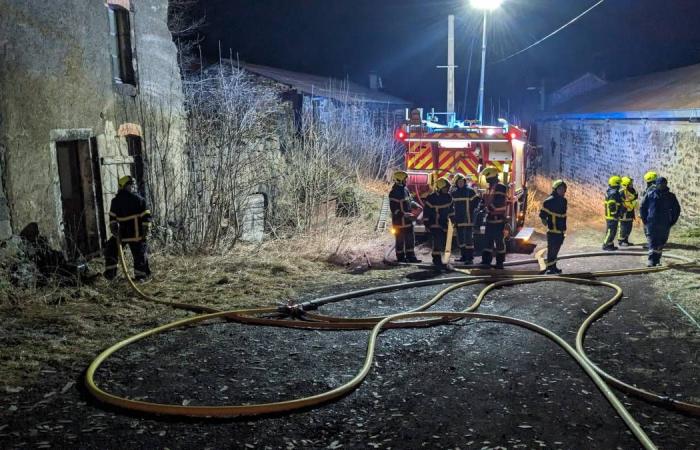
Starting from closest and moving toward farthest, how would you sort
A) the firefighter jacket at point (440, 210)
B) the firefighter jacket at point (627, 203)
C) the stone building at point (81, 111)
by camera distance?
the stone building at point (81, 111) < the firefighter jacket at point (440, 210) < the firefighter jacket at point (627, 203)

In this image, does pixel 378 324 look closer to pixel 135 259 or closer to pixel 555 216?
pixel 135 259

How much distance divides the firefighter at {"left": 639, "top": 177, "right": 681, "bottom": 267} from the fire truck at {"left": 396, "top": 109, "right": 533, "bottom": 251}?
2405mm

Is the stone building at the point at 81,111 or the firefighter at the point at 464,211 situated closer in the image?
the stone building at the point at 81,111

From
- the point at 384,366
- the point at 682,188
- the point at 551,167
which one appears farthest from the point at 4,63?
the point at 551,167

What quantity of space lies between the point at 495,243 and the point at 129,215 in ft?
18.9

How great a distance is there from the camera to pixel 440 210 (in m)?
9.46

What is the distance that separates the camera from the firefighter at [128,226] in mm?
7730

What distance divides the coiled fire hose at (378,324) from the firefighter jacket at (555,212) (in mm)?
701

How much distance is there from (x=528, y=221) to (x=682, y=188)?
11.9 ft

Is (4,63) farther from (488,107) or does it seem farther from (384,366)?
(488,107)

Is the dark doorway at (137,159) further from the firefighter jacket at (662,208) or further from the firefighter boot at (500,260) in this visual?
the firefighter jacket at (662,208)

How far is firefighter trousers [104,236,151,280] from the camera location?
7738 millimetres

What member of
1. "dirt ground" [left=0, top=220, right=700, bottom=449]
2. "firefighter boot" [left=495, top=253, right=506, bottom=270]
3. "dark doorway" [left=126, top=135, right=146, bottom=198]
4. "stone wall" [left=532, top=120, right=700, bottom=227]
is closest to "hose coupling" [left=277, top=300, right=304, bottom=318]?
"dirt ground" [left=0, top=220, right=700, bottom=449]

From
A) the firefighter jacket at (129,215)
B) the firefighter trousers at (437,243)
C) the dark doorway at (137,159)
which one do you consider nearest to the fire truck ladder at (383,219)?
the firefighter trousers at (437,243)
